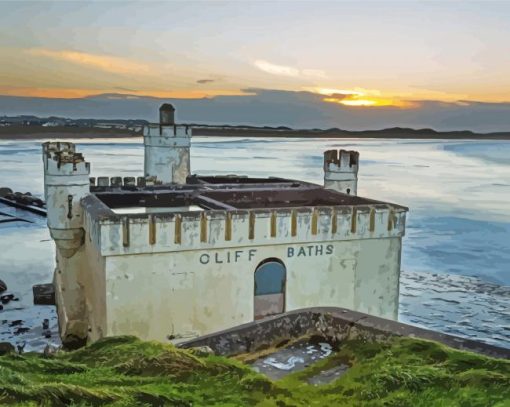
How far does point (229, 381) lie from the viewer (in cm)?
593

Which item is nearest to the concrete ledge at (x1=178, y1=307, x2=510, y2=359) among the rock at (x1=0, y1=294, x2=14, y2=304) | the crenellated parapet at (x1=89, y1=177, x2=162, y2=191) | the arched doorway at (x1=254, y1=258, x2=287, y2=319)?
the arched doorway at (x1=254, y1=258, x2=287, y2=319)

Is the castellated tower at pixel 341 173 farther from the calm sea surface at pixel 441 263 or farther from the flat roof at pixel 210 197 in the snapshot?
the calm sea surface at pixel 441 263

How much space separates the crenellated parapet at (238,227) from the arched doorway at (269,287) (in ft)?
2.42

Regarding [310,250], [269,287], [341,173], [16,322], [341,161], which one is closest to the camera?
[269,287]

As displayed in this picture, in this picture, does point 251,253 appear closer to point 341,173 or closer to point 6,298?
point 341,173

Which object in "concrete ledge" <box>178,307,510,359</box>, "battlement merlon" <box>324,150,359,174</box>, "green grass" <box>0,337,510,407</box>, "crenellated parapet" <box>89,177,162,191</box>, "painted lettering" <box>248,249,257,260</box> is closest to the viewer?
"green grass" <box>0,337,510,407</box>

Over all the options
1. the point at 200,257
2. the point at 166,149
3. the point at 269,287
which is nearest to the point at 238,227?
the point at 200,257

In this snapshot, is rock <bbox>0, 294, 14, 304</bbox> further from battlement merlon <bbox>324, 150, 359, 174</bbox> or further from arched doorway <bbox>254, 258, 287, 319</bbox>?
arched doorway <bbox>254, 258, 287, 319</bbox>

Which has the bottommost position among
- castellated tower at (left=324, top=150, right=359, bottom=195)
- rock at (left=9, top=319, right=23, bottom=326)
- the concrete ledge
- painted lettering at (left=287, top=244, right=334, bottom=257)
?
rock at (left=9, top=319, right=23, bottom=326)

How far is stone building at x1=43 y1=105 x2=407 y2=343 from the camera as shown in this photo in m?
15.0

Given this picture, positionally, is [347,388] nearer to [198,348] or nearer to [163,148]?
[198,348]

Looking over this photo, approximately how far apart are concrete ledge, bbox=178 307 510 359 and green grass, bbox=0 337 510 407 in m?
0.70

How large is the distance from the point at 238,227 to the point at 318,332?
7.88 m

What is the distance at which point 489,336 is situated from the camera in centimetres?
2891
